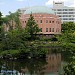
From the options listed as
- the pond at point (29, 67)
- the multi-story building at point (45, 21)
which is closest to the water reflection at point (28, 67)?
the pond at point (29, 67)

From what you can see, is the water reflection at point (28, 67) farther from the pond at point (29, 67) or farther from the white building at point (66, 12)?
the white building at point (66, 12)

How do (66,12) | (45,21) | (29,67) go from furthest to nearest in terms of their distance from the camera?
1. (66,12)
2. (45,21)
3. (29,67)

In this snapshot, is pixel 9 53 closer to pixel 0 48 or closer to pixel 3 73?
pixel 0 48

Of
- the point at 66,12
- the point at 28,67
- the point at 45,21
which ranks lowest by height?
the point at 66,12

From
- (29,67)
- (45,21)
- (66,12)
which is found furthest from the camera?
(66,12)

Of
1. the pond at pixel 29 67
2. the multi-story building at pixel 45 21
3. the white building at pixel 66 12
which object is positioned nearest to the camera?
the pond at pixel 29 67

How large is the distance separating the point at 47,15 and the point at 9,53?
43.9 m

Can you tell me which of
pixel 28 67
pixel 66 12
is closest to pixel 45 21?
pixel 28 67

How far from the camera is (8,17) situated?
73.2m

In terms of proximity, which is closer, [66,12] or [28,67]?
[28,67]

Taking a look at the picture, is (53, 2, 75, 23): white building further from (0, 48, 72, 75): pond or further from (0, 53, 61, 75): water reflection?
(0, 53, 61, 75): water reflection

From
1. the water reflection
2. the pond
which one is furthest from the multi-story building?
the water reflection

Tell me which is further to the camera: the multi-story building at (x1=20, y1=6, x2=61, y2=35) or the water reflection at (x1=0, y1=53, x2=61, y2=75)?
the multi-story building at (x1=20, y1=6, x2=61, y2=35)

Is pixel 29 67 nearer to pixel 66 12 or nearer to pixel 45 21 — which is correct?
pixel 45 21
